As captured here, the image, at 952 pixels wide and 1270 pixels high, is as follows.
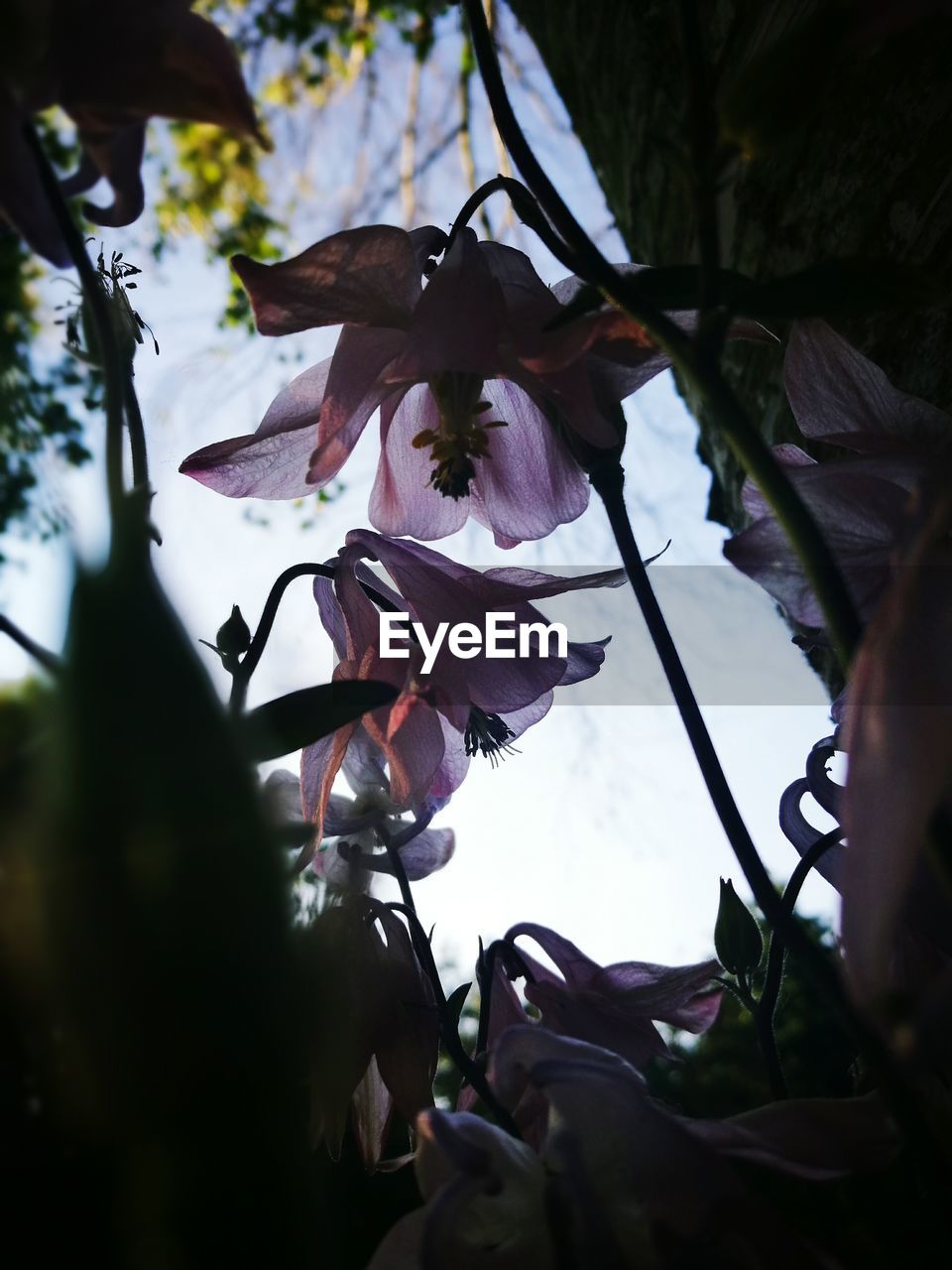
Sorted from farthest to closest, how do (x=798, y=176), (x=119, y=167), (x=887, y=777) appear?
1. (x=798, y=176)
2. (x=119, y=167)
3. (x=887, y=777)

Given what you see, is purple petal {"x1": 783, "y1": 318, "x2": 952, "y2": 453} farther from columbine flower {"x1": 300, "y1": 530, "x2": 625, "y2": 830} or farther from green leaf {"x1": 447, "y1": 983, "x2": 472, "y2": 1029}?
green leaf {"x1": 447, "y1": 983, "x2": 472, "y2": 1029}

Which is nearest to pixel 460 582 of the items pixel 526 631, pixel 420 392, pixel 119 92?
pixel 526 631

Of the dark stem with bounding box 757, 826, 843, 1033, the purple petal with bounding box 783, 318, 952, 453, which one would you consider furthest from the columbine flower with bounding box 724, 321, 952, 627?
the dark stem with bounding box 757, 826, 843, 1033

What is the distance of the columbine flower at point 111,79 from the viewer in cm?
32

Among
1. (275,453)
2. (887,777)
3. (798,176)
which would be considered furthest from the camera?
(798,176)

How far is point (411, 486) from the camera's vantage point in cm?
65

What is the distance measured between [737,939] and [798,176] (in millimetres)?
665

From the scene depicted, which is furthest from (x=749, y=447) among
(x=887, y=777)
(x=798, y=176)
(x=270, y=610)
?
(x=798, y=176)

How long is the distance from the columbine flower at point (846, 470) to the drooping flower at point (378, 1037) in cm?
25

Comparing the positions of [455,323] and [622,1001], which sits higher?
[455,323]

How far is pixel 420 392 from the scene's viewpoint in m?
0.62

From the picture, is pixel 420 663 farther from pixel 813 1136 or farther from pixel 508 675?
pixel 813 1136

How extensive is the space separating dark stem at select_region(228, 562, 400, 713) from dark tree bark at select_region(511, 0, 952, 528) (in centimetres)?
28

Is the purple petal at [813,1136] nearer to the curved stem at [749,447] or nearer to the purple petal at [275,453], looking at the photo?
the curved stem at [749,447]
